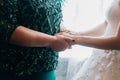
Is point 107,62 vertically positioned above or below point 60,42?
below

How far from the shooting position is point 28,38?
1.18 metres

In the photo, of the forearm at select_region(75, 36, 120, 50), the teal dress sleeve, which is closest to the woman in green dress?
the teal dress sleeve

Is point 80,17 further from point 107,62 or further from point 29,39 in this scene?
point 29,39

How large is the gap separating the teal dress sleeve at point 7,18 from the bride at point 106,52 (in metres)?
0.33

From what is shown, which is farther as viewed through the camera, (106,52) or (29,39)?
(106,52)

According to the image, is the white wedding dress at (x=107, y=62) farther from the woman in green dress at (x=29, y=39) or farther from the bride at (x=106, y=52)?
the woman in green dress at (x=29, y=39)

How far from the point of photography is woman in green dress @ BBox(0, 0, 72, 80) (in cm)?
117

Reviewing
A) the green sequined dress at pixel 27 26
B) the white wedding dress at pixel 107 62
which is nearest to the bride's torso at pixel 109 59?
the white wedding dress at pixel 107 62

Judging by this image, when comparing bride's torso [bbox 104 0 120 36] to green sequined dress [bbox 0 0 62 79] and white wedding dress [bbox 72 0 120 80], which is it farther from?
green sequined dress [bbox 0 0 62 79]

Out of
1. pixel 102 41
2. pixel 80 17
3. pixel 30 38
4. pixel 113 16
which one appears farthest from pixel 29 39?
pixel 80 17

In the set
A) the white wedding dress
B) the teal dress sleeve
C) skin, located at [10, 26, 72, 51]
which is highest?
the teal dress sleeve

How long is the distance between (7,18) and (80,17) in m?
0.75

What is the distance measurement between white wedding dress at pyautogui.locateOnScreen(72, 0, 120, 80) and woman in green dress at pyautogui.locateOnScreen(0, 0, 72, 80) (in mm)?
173

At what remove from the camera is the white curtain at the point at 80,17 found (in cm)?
176
